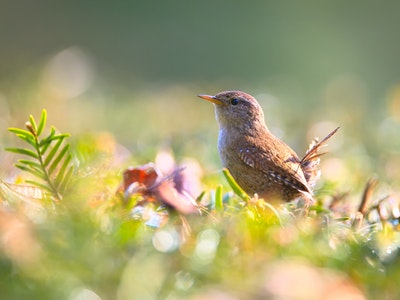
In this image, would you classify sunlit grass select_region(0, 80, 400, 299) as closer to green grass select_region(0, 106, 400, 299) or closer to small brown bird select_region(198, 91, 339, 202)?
green grass select_region(0, 106, 400, 299)

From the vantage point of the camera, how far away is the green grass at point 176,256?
1367mm

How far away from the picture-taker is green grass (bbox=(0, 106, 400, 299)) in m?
1.37

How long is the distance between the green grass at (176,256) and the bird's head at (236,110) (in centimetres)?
238

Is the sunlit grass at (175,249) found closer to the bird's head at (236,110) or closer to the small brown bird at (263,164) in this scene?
the small brown bird at (263,164)

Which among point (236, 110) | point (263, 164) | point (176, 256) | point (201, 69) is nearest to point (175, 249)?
point (176, 256)

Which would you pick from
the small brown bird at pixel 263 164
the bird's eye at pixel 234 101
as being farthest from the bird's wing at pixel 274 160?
the bird's eye at pixel 234 101

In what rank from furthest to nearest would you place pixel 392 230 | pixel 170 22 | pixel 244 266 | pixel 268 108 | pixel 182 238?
1. pixel 170 22
2. pixel 268 108
3. pixel 392 230
4. pixel 182 238
5. pixel 244 266

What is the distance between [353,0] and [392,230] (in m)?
12.1

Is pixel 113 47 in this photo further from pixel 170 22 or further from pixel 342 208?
pixel 342 208

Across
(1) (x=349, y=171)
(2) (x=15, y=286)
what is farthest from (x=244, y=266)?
(1) (x=349, y=171)

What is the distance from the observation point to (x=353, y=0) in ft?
45.1

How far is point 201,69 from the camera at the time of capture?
1052 cm

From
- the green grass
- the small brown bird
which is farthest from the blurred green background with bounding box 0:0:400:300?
the small brown bird

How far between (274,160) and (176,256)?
2.29 meters
